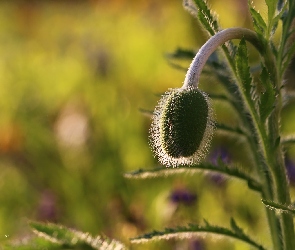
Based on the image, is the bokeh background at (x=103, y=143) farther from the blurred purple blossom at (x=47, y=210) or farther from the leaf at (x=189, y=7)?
the leaf at (x=189, y=7)

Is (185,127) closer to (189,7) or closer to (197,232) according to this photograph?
(197,232)

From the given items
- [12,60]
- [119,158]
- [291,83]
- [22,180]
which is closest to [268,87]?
[119,158]

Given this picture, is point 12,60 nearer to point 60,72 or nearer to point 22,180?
point 60,72

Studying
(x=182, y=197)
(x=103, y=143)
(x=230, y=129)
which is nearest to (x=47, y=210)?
(x=182, y=197)

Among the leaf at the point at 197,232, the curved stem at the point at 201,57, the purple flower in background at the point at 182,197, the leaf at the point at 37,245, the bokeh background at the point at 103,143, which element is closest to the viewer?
the curved stem at the point at 201,57

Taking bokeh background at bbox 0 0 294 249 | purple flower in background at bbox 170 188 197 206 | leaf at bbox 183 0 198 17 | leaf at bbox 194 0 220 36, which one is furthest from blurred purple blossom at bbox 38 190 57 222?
leaf at bbox 194 0 220 36

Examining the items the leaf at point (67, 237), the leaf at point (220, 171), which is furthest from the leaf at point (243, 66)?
the leaf at point (67, 237)

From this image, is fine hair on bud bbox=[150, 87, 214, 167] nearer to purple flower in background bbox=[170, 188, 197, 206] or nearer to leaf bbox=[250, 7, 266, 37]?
leaf bbox=[250, 7, 266, 37]
